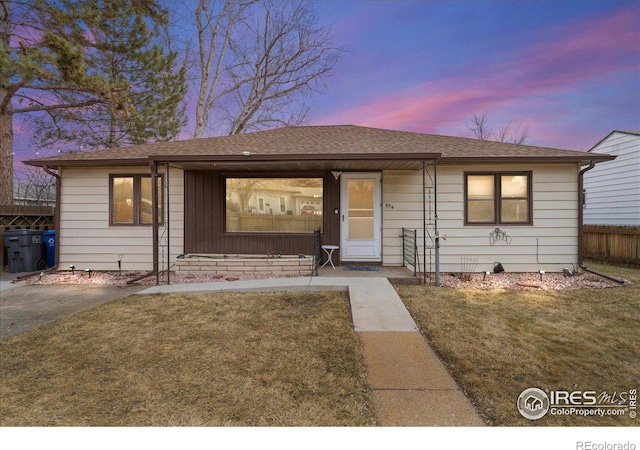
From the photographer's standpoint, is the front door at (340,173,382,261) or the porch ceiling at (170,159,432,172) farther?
the front door at (340,173,382,261)

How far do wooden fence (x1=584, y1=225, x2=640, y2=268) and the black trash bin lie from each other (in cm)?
1539

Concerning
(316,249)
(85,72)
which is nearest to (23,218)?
(85,72)

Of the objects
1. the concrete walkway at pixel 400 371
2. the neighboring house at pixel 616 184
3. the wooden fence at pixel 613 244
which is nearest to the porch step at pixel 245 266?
the concrete walkway at pixel 400 371

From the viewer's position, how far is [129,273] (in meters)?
7.31

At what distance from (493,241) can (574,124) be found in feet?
26.7

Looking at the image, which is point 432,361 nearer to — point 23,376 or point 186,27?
point 23,376

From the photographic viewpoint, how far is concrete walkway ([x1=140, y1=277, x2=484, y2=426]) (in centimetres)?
211

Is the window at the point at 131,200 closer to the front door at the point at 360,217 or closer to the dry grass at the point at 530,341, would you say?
the front door at the point at 360,217

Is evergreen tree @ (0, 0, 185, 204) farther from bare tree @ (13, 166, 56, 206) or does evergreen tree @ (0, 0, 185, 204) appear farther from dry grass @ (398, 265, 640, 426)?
dry grass @ (398, 265, 640, 426)

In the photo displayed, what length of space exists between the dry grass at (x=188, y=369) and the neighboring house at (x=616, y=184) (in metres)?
11.7

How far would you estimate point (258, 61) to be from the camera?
49.6 feet

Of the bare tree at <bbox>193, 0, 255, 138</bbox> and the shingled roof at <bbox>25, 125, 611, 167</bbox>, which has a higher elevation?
the bare tree at <bbox>193, 0, 255, 138</bbox>

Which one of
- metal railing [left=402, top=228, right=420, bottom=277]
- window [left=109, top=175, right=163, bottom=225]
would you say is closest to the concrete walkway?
metal railing [left=402, top=228, right=420, bottom=277]
